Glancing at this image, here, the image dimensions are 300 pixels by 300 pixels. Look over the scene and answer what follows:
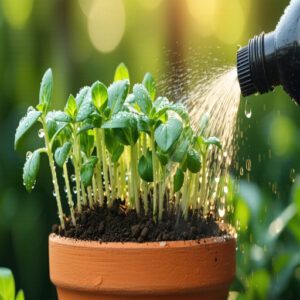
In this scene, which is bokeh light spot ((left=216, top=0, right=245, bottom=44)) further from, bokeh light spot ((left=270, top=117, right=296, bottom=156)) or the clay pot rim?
the clay pot rim

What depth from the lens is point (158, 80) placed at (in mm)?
2271

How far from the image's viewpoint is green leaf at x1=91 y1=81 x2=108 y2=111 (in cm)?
128

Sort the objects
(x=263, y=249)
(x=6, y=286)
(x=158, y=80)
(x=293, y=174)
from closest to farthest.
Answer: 1. (x=6, y=286)
2. (x=263, y=249)
3. (x=293, y=174)
4. (x=158, y=80)

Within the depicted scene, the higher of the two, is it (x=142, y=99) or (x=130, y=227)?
(x=142, y=99)

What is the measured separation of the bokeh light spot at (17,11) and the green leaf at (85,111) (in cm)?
119

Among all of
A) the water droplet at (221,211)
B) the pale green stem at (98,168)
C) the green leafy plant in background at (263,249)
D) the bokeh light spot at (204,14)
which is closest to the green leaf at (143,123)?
the pale green stem at (98,168)

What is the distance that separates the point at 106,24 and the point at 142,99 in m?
1.29

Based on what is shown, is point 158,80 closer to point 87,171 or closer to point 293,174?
point 293,174

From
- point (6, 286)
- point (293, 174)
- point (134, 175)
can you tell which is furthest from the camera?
point (293, 174)

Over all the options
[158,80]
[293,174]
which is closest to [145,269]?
[293,174]

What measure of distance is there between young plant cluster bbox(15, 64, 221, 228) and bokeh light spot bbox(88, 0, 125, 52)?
1069mm

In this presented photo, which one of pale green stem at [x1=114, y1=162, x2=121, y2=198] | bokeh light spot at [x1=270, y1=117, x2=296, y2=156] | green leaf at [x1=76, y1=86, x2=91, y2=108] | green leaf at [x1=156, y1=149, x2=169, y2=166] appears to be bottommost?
bokeh light spot at [x1=270, y1=117, x2=296, y2=156]

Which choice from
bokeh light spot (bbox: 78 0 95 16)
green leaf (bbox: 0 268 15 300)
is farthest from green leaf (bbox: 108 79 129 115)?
bokeh light spot (bbox: 78 0 95 16)

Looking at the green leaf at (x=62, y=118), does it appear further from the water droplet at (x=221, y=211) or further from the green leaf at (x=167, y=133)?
the water droplet at (x=221, y=211)
